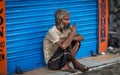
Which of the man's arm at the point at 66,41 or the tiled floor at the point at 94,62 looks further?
the tiled floor at the point at 94,62

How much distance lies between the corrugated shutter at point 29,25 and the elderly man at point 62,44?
0.23 m

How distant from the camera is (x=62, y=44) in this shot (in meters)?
6.88

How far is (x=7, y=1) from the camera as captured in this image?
6.67m

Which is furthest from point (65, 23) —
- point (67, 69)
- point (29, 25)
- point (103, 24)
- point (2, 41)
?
point (103, 24)

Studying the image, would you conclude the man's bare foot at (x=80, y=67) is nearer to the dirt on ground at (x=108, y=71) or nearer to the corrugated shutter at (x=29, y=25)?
the dirt on ground at (x=108, y=71)

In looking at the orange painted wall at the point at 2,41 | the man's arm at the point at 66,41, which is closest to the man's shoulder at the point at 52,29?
the man's arm at the point at 66,41

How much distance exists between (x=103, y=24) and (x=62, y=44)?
2.15 m

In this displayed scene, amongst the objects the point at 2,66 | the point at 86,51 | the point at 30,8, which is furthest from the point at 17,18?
the point at 86,51

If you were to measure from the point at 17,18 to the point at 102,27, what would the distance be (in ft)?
8.68

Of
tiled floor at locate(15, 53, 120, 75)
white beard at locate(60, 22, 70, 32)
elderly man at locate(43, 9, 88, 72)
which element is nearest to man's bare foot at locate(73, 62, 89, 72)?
elderly man at locate(43, 9, 88, 72)

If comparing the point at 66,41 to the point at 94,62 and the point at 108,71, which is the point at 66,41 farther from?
the point at 94,62

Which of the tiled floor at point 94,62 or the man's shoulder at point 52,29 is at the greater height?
the man's shoulder at point 52,29

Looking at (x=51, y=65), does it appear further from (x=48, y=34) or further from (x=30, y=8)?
(x=30, y=8)

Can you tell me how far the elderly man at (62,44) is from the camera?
6988 mm
